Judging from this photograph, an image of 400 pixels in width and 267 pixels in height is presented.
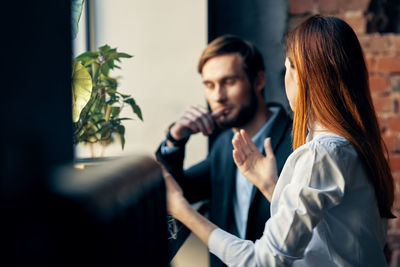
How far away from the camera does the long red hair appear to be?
0.72 metres

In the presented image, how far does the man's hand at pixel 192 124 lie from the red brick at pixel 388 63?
74 centimetres

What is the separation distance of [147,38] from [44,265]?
4.51 feet

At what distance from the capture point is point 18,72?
1.03 ft

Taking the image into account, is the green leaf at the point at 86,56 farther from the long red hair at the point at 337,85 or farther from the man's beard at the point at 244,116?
the man's beard at the point at 244,116

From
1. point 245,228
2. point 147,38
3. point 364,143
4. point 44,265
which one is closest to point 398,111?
point 245,228

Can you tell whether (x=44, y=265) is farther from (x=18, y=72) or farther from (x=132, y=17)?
(x=132, y=17)

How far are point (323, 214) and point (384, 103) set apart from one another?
1.05 metres

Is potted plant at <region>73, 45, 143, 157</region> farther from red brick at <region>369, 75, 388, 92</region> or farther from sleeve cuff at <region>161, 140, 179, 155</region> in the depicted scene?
red brick at <region>369, 75, 388, 92</region>

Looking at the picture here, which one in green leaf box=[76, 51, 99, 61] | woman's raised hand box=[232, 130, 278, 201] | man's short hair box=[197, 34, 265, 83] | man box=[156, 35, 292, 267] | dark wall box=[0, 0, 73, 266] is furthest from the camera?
man's short hair box=[197, 34, 265, 83]

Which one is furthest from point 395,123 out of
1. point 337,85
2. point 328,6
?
point 337,85

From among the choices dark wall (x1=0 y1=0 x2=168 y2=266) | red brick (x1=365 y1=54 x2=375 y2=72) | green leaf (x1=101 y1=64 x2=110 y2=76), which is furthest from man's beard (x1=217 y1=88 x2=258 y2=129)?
dark wall (x1=0 y1=0 x2=168 y2=266)

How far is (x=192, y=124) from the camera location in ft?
4.68

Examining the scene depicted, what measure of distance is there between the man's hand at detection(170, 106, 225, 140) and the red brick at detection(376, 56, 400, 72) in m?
0.74

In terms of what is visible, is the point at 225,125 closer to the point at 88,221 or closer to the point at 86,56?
the point at 86,56
